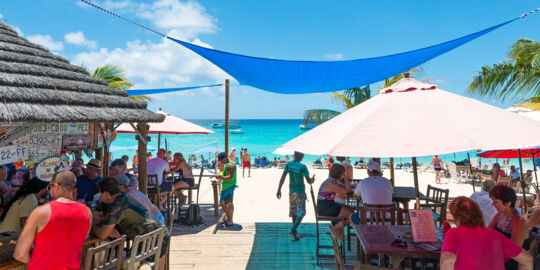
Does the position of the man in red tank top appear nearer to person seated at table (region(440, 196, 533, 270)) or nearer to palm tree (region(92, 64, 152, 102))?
person seated at table (region(440, 196, 533, 270))

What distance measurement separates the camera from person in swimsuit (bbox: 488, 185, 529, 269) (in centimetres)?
301

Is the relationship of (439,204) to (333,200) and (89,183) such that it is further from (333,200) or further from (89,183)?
(89,183)

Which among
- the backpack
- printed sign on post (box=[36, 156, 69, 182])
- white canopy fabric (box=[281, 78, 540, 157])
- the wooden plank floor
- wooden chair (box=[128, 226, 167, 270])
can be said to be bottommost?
the wooden plank floor

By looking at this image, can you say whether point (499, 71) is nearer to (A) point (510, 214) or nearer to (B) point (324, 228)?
(B) point (324, 228)

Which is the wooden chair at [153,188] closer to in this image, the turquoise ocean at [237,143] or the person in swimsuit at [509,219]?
the person in swimsuit at [509,219]

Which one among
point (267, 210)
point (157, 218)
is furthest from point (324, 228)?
point (157, 218)

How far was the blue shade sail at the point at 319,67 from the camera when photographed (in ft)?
17.9

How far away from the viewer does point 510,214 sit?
121 inches

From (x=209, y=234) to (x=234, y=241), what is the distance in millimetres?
655

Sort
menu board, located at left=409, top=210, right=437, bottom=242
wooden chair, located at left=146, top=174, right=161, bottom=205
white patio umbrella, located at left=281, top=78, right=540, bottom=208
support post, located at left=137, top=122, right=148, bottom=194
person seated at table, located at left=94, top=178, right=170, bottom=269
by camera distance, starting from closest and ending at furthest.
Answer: white patio umbrella, located at left=281, top=78, right=540, bottom=208 → menu board, located at left=409, top=210, right=437, bottom=242 → person seated at table, located at left=94, top=178, right=170, bottom=269 → support post, located at left=137, top=122, right=148, bottom=194 → wooden chair, located at left=146, top=174, right=161, bottom=205

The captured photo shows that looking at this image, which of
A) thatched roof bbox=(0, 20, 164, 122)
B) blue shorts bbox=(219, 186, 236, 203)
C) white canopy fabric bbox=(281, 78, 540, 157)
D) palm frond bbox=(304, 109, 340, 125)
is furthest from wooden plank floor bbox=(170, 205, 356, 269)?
palm frond bbox=(304, 109, 340, 125)

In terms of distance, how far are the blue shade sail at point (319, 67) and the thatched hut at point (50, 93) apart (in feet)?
4.89

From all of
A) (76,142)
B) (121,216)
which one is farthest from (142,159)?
(121,216)

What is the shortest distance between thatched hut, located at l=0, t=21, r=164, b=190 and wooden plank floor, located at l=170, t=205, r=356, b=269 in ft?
5.80
